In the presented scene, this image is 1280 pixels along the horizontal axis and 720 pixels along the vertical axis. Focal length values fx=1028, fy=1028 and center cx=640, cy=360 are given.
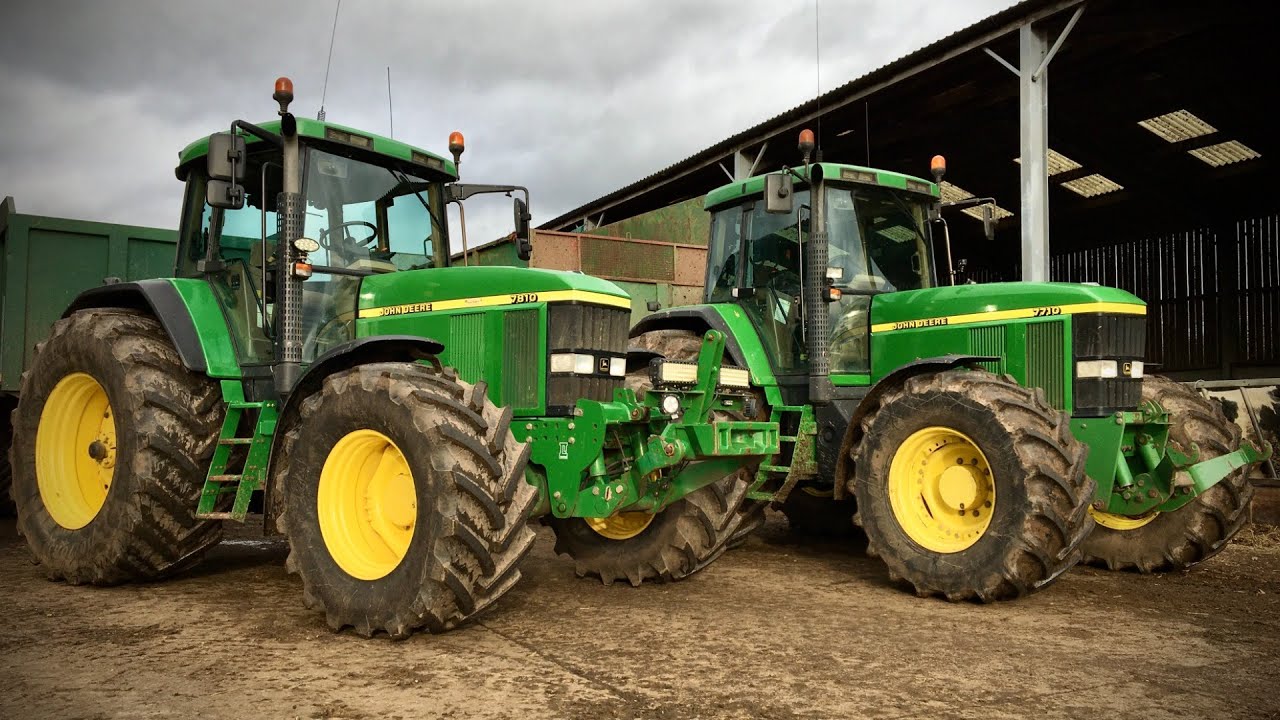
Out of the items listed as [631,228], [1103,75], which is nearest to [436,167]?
[631,228]

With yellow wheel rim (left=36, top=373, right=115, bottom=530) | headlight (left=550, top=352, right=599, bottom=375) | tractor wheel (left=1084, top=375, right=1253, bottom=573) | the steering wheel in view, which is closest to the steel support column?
tractor wheel (left=1084, top=375, right=1253, bottom=573)

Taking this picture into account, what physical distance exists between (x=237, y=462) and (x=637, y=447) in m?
2.18

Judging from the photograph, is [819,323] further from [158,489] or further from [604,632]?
[158,489]

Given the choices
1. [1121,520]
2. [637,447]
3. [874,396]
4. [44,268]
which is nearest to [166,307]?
[637,447]

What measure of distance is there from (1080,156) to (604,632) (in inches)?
576

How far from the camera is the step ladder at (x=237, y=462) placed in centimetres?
516

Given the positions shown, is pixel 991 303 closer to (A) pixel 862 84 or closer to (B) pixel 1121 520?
(B) pixel 1121 520

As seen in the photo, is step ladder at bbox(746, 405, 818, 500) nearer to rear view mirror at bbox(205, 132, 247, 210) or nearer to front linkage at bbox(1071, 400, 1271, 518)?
front linkage at bbox(1071, 400, 1271, 518)

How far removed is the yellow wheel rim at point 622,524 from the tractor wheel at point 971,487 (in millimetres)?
1242

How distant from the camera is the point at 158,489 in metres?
5.26

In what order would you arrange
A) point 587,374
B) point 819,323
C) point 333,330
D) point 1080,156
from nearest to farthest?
point 587,374 < point 333,330 < point 819,323 < point 1080,156

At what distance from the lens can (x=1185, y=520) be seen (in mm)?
6316

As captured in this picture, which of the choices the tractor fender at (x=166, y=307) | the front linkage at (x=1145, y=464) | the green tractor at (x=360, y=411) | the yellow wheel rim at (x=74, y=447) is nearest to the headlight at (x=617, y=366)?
the green tractor at (x=360, y=411)

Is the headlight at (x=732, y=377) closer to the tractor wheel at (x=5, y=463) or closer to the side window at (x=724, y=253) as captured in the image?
the side window at (x=724, y=253)
